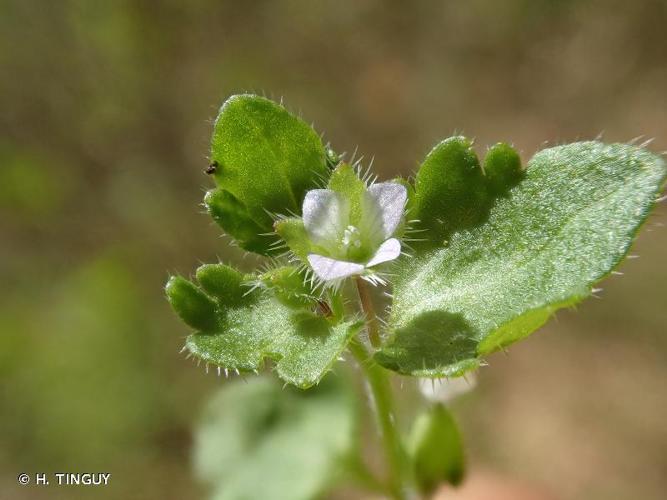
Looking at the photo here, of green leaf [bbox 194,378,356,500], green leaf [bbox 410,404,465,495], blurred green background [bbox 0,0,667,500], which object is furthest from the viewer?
blurred green background [bbox 0,0,667,500]

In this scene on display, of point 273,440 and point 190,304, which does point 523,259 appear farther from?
point 273,440

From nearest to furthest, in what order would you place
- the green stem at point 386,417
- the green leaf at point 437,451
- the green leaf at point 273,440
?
1. the green stem at point 386,417
2. the green leaf at point 437,451
3. the green leaf at point 273,440

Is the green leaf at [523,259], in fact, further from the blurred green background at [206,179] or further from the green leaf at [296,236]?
the blurred green background at [206,179]

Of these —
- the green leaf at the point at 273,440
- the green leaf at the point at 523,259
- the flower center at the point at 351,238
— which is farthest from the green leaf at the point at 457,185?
the green leaf at the point at 273,440

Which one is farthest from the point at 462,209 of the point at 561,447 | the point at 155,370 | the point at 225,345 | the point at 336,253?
the point at 561,447

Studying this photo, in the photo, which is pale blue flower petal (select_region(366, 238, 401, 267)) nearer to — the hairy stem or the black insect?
the hairy stem

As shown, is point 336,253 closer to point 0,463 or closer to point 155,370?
point 155,370

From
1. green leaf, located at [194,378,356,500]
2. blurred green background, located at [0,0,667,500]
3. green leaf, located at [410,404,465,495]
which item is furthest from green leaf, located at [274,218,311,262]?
blurred green background, located at [0,0,667,500]
